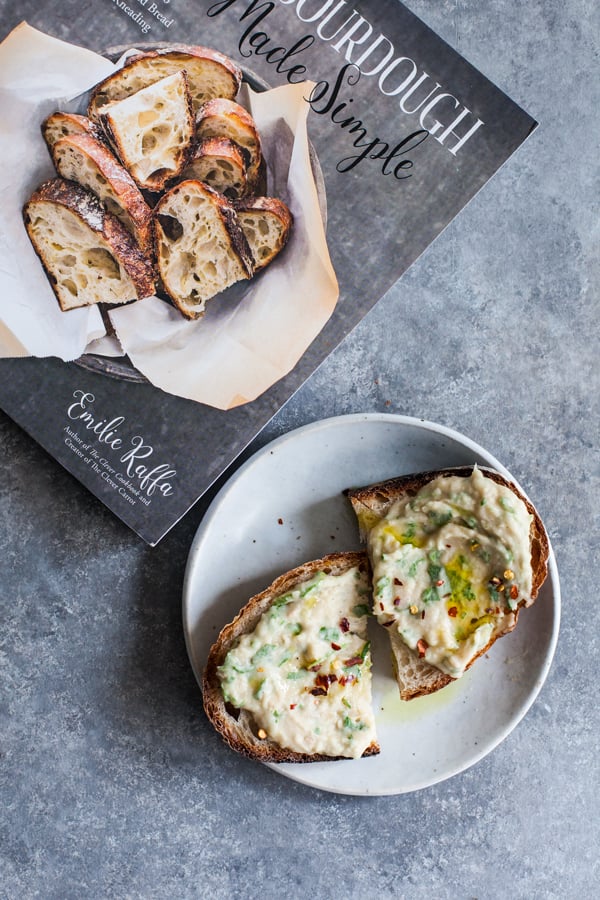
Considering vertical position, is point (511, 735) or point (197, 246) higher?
point (197, 246)

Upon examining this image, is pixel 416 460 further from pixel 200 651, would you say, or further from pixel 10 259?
pixel 10 259

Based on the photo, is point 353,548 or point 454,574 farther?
point 353,548

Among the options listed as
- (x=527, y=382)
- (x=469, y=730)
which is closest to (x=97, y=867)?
(x=469, y=730)

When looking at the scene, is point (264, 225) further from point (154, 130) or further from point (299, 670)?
point (299, 670)

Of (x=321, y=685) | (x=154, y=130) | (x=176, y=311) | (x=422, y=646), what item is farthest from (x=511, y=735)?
(x=154, y=130)

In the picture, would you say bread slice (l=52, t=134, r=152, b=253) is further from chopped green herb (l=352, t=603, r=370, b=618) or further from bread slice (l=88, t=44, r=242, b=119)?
chopped green herb (l=352, t=603, r=370, b=618)

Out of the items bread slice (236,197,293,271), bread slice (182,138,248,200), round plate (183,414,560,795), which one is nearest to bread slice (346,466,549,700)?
round plate (183,414,560,795)
